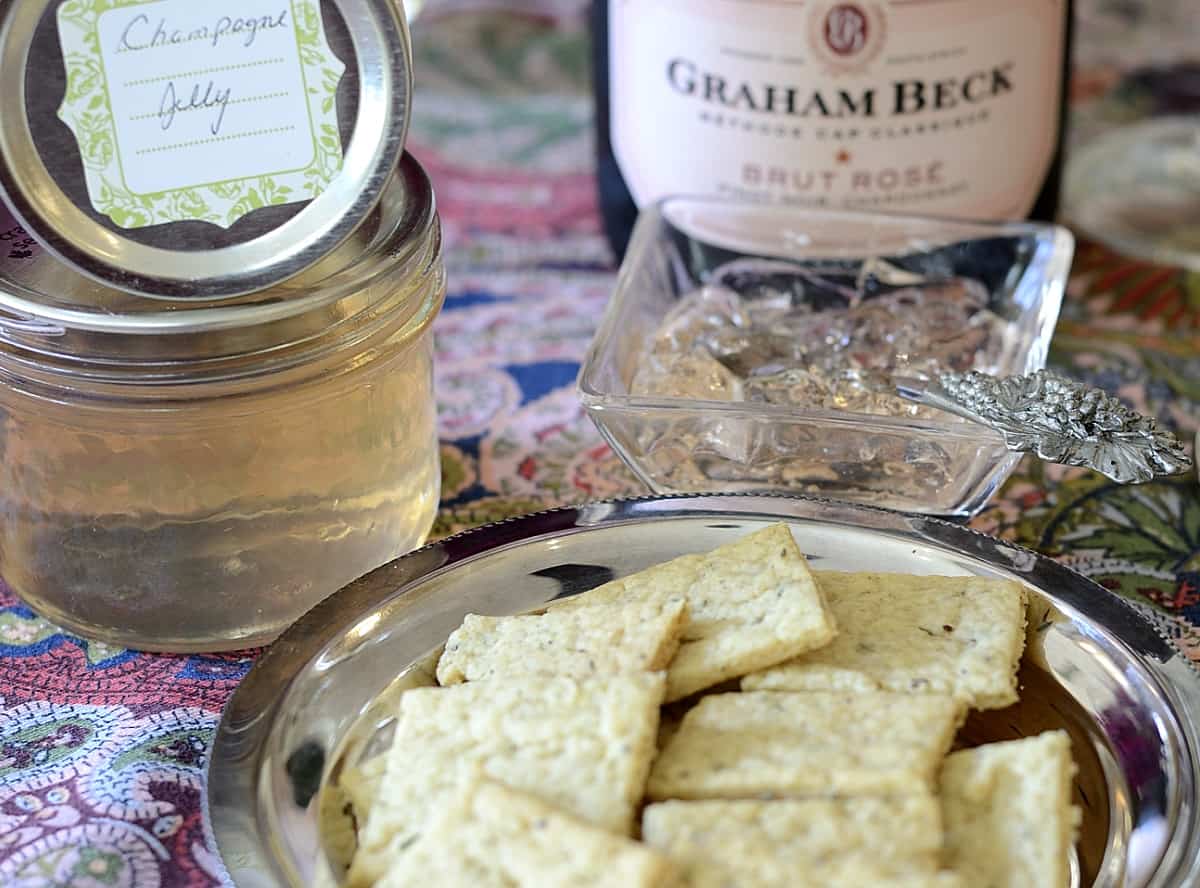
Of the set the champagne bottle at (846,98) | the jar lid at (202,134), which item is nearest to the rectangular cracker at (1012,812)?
the jar lid at (202,134)

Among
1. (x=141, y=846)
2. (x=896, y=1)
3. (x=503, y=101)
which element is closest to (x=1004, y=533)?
(x=896, y=1)

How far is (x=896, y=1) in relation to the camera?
2.99 ft

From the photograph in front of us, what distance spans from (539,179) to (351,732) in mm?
735

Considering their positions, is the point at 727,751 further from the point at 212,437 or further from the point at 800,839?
the point at 212,437

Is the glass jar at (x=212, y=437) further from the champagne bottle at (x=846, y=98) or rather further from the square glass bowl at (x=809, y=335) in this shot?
the champagne bottle at (x=846, y=98)

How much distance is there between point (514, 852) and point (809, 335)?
44 centimetres

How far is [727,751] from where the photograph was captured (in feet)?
1.77

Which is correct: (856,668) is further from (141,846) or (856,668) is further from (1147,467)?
(141,846)

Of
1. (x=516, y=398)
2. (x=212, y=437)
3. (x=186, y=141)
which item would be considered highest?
(x=186, y=141)

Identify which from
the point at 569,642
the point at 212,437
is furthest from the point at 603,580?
the point at 212,437

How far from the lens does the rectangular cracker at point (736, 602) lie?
58 cm

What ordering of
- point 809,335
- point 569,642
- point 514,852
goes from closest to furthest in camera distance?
point 514,852 < point 569,642 < point 809,335

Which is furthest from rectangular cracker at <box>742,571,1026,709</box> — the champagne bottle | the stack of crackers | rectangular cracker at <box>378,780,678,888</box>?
the champagne bottle

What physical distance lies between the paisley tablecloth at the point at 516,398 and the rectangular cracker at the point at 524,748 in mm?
91
